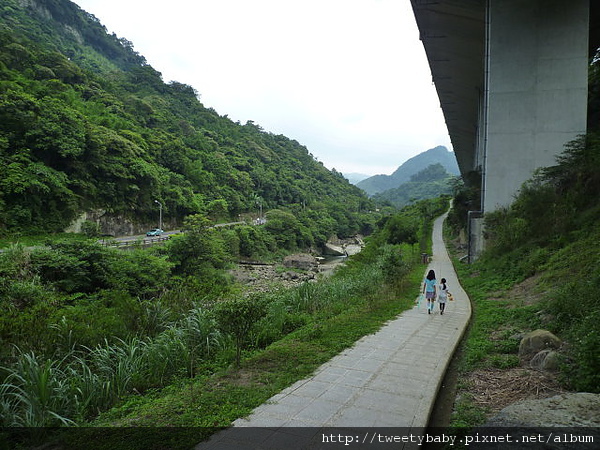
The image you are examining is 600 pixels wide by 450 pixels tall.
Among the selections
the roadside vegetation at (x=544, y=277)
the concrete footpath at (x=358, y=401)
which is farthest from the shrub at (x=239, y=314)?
the roadside vegetation at (x=544, y=277)

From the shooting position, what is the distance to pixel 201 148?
61062mm

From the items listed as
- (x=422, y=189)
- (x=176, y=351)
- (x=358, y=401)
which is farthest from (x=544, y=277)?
(x=422, y=189)

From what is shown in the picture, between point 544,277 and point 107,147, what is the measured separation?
36.4 m

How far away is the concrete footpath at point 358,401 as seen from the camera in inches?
123

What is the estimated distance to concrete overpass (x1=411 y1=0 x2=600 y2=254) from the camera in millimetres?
14047

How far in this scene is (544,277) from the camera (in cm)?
932

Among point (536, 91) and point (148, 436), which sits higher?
point (536, 91)

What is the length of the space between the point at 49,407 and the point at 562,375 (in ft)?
19.7

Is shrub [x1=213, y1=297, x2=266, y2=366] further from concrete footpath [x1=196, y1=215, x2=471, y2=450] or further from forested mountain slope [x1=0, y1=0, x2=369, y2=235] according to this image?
forested mountain slope [x1=0, y1=0, x2=369, y2=235]

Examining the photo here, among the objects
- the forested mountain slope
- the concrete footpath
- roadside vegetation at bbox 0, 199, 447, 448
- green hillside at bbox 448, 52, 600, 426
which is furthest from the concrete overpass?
the forested mountain slope

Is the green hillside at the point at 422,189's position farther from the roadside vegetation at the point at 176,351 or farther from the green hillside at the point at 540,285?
the roadside vegetation at the point at 176,351

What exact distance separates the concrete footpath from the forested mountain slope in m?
27.7

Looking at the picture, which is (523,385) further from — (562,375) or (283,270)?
(283,270)

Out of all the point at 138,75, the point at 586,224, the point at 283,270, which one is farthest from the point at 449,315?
the point at 138,75
